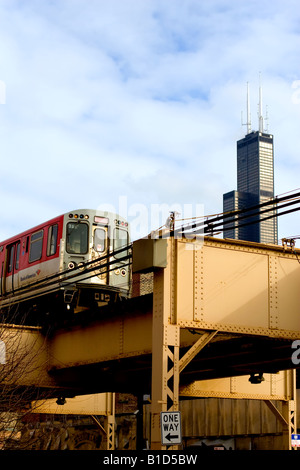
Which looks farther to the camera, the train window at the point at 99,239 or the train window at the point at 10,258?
the train window at the point at 10,258

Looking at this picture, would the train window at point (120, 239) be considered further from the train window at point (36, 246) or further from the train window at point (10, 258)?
the train window at point (10, 258)

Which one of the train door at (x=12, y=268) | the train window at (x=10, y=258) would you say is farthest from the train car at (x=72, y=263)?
the train window at (x=10, y=258)

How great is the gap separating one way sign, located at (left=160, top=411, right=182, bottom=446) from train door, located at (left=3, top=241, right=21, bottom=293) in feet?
59.7

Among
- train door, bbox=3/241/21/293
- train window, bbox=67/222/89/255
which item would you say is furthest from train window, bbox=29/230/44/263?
train window, bbox=67/222/89/255

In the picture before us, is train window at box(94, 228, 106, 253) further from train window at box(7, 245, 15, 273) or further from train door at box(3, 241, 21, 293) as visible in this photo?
train window at box(7, 245, 15, 273)

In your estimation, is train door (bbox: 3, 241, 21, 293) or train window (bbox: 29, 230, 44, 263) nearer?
train window (bbox: 29, 230, 44, 263)

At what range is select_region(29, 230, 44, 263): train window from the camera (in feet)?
107

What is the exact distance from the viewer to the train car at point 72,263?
30672 mm

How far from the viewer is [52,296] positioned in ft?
102

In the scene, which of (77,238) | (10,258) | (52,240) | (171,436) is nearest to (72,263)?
(77,238)

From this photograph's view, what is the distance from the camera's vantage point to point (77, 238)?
31688 millimetres

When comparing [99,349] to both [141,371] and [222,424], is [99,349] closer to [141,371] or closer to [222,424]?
[141,371]

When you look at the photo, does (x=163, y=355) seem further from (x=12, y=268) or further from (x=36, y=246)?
(x=12, y=268)
